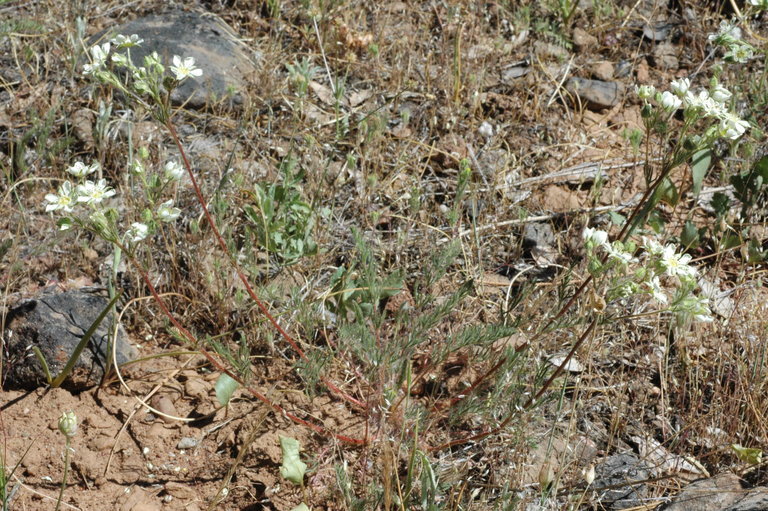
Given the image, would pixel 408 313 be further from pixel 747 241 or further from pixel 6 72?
pixel 6 72

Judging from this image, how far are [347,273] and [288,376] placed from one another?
1.73 ft

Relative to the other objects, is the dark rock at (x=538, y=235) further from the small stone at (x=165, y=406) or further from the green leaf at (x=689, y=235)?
the small stone at (x=165, y=406)

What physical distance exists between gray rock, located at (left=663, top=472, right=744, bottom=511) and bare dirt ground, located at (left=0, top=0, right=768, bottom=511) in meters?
0.06

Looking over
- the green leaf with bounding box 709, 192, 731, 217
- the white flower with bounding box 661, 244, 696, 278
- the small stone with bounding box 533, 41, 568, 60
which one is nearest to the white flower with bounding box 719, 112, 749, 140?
the white flower with bounding box 661, 244, 696, 278

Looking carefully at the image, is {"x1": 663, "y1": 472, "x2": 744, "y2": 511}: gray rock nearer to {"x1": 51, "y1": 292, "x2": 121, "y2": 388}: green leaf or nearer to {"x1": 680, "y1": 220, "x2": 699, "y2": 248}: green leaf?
{"x1": 680, "y1": 220, "x2": 699, "y2": 248}: green leaf

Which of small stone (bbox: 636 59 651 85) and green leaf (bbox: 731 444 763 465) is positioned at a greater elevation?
small stone (bbox: 636 59 651 85)

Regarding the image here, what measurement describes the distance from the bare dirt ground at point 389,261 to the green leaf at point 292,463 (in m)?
0.05

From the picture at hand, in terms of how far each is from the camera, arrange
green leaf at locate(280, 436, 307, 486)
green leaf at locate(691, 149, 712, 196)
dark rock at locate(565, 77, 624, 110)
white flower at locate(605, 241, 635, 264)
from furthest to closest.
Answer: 1. dark rock at locate(565, 77, 624, 110)
2. green leaf at locate(691, 149, 712, 196)
3. green leaf at locate(280, 436, 307, 486)
4. white flower at locate(605, 241, 635, 264)

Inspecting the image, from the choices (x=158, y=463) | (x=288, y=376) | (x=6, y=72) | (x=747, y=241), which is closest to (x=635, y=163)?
(x=747, y=241)

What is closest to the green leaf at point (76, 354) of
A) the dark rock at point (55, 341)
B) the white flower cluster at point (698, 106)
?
the dark rock at point (55, 341)

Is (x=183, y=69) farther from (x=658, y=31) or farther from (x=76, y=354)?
(x=658, y=31)

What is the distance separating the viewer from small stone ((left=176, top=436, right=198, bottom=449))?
297 cm

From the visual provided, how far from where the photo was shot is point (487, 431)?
2.97m

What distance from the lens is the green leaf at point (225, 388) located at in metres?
2.87
